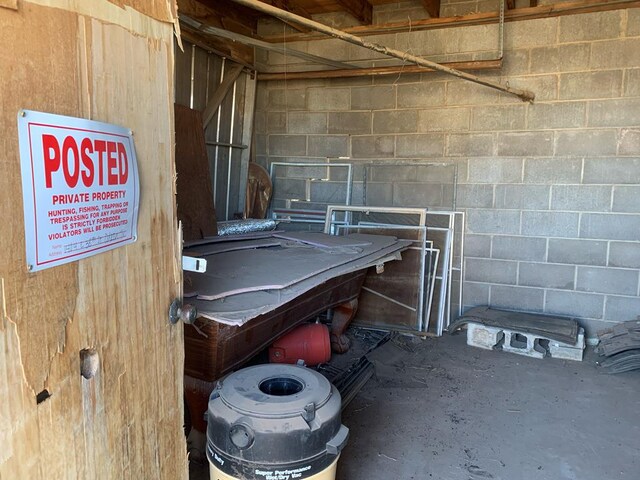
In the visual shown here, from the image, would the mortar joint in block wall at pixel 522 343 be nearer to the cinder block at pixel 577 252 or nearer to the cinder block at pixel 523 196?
the cinder block at pixel 577 252

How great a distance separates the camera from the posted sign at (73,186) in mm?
822

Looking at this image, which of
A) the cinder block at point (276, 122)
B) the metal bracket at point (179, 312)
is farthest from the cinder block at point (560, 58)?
the metal bracket at point (179, 312)

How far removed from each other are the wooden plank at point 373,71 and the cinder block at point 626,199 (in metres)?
1.31

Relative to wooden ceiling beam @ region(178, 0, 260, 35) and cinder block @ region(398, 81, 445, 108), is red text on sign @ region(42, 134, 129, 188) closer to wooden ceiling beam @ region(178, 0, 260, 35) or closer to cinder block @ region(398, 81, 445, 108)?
wooden ceiling beam @ region(178, 0, 260, 35)

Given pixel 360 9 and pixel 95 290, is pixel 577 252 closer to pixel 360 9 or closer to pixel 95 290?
pixel 360 9

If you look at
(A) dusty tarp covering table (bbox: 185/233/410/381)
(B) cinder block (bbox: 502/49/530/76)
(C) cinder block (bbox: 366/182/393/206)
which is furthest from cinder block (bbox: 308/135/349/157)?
(A) dusty tarp covering table (bbox: 185/233/410/381)

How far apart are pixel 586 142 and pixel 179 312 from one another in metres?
3.59

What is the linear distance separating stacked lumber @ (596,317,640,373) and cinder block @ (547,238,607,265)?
55 cm

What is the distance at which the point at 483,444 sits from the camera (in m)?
2.52

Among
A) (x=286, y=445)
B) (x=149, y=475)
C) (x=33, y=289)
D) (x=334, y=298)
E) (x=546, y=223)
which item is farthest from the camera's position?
(x=546, y=223)

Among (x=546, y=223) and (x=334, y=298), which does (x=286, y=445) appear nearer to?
(x=334, y=298)

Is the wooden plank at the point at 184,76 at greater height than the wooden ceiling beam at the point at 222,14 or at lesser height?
lesser

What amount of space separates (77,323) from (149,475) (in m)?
0.53

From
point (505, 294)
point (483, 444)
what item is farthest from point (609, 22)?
point (483, 444)
